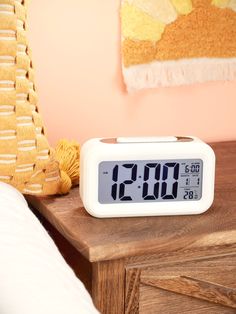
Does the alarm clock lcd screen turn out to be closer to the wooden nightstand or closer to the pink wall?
the wooden nightstand

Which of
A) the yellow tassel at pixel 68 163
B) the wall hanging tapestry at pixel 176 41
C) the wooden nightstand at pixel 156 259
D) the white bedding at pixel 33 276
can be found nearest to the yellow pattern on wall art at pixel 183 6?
the wall hanging tapestry at pixel 176 41

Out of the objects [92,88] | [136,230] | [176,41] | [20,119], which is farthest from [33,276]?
[176,41]

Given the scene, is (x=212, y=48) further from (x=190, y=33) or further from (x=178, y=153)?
(x=178, y=153)

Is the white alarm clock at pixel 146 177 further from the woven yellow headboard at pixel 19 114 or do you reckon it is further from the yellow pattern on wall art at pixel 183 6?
the yellow pattern on wall art at pixel 183 6

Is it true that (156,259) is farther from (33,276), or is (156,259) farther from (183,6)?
(183,6)

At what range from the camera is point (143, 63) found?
4.29 ft

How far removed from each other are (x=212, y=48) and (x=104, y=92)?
0.27 metres

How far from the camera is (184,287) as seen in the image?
94 cm

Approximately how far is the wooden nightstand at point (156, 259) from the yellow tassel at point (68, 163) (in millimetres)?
66

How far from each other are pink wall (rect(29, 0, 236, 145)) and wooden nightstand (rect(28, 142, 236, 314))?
0.33 metres

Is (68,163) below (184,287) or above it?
above

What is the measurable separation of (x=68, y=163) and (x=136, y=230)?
0.25 m

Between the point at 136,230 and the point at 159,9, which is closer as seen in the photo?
the point at 136,230

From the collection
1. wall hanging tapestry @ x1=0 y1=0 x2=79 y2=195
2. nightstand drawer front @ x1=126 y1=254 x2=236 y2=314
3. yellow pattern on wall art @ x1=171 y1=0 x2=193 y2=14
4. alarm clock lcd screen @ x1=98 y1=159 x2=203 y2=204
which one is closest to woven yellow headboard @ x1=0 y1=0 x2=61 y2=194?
wall hanging tapestry @ x1=0 y1=0 x2=79 y2=195
